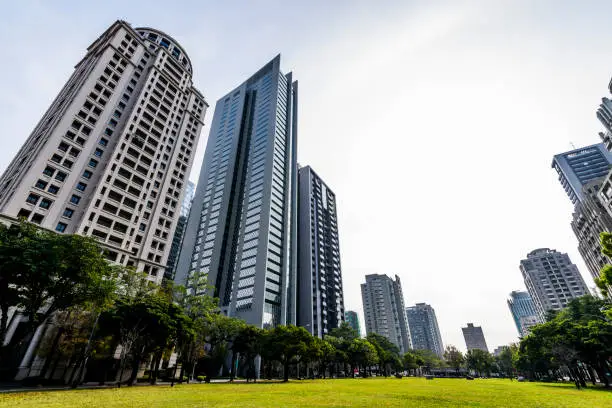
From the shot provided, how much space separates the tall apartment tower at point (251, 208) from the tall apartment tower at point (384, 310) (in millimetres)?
109808

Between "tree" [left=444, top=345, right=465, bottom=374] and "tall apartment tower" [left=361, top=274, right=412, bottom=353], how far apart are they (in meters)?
55.0

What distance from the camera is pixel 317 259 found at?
121 meters

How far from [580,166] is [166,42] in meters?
181

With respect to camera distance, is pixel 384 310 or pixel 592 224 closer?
pixel 592 224

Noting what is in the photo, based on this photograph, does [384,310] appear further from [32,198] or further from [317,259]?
[32,198]

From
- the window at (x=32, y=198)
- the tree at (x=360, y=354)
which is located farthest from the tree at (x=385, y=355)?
the window at (x=32, y=198)

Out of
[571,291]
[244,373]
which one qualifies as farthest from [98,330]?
[571,291]

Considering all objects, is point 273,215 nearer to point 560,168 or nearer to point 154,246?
point 154,246

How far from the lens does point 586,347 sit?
37.4 m

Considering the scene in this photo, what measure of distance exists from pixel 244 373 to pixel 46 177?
63.5 metres

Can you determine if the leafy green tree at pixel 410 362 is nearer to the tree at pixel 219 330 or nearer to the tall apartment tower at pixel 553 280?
the tree at pixel 219 330

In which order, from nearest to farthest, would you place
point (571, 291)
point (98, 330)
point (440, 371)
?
point (98, 330) < point (440, 371) < point (571, 291)

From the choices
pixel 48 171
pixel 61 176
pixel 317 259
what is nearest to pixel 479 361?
pixel 317 259

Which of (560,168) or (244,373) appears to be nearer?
(244,373)
